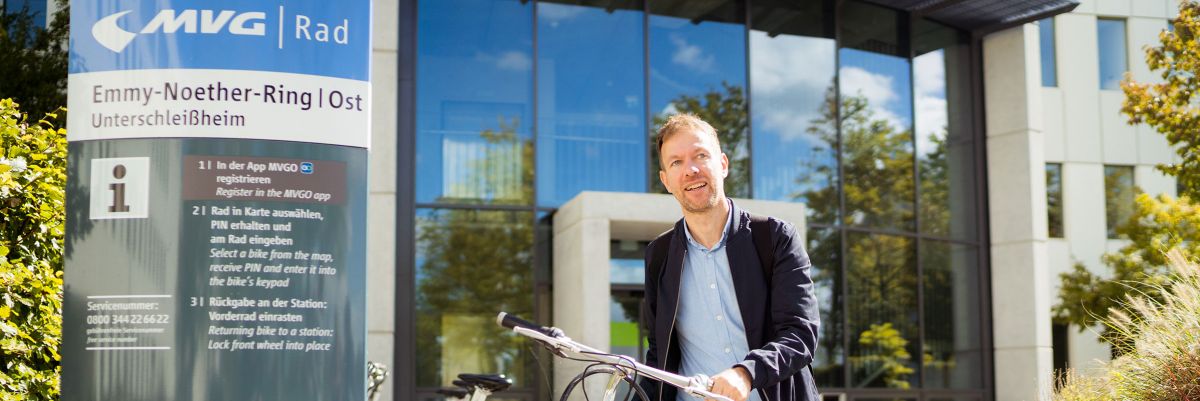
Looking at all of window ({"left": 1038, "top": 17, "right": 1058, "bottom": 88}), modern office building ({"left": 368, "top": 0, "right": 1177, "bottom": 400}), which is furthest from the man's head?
window ({"left": 1038, "top": 17, "right": 1058, "bottom": 88})

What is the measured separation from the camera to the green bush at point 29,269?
6.70 meters

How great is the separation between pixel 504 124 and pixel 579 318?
2816 mm

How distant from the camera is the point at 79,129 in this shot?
3746 millimetres

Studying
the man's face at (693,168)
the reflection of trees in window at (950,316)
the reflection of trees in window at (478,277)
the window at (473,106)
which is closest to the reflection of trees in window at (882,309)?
the reflection of trees in window at (950,316)

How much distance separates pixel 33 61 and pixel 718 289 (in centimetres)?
1334

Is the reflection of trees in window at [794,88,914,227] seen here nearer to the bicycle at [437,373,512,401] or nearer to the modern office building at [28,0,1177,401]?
the modern office building at [28,0,1177,401]

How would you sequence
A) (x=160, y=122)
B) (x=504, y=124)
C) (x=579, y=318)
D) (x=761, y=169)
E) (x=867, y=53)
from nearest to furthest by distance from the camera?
(x=160, y=122), (x=579, y=318), (x=504, y=124), (x=761, y=169), (x=867, y=53)

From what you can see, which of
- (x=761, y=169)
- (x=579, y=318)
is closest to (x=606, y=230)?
(x=579, y=318)

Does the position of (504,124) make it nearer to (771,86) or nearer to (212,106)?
(771,86)

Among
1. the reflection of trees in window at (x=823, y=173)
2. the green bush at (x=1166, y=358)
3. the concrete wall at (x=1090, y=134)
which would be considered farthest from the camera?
the concrete wall at (x=1090, y=134)

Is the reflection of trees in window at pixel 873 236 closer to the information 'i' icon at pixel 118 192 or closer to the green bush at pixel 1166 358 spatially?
the green bush at pixel 1166 358

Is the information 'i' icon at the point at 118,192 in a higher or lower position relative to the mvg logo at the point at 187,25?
lower

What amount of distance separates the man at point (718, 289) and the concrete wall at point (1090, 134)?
2511cm

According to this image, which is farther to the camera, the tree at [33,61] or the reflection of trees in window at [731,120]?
the reflection of trees in window at [731,120]
